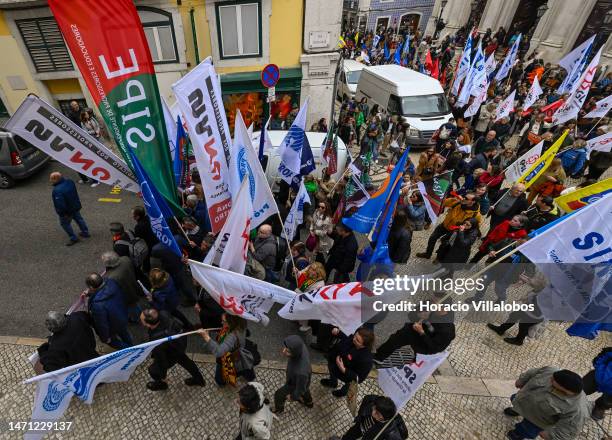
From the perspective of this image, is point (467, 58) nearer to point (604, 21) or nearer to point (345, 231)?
point (345, 231)

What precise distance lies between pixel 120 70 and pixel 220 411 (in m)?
4.81

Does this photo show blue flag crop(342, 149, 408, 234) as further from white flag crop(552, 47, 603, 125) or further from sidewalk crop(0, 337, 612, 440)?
white flag crop(552, 47, 603, 125)

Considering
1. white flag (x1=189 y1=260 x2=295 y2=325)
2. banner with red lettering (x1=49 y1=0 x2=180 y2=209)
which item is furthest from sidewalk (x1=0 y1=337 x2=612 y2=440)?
banner with red lettering (x1=49 y1=0 x2=180 y2=209)

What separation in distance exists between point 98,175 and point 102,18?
2.26 m

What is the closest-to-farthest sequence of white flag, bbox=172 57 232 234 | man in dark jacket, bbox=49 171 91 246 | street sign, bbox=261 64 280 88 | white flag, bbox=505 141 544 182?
white flag, bbox=172 57 232 234, man in dark jacket, bbox=49 171 91 246, street sign, bbox=261 64 280 88, white flag, bbox=505 141 544 182

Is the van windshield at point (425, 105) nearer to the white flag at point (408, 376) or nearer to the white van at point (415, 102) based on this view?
the white van at point (415, 102)

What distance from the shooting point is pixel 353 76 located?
17.5m

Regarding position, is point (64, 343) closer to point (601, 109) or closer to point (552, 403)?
point (552, 403)

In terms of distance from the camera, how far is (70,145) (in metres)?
4.69

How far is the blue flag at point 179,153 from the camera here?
648 centimetres

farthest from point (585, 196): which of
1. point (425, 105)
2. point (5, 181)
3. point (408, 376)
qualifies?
point (5, 181)

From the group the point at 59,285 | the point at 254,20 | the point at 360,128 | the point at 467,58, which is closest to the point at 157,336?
the point at 59,285

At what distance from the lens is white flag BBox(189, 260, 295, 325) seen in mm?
3791

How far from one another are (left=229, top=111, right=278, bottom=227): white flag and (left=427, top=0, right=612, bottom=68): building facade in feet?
67.6
